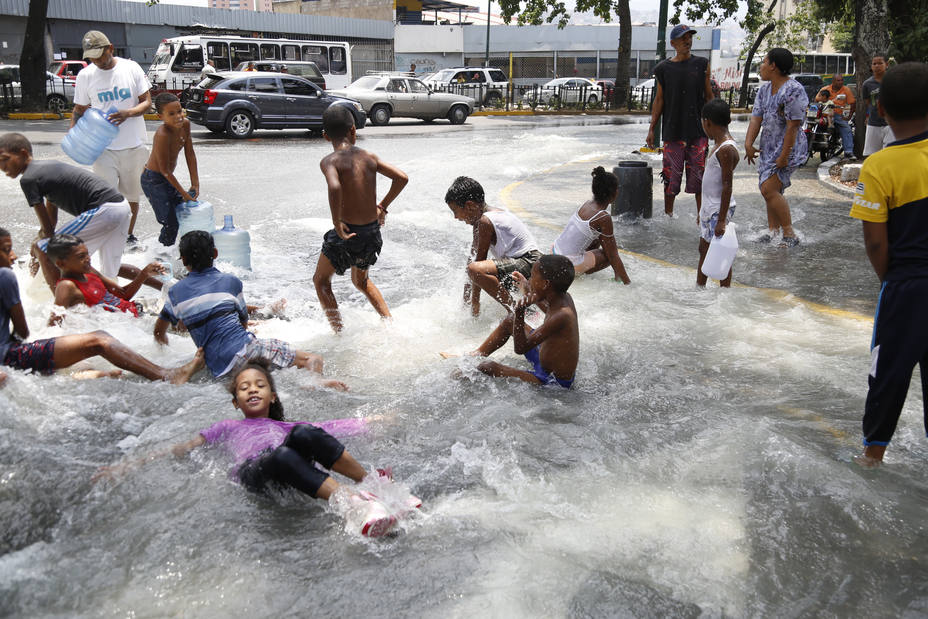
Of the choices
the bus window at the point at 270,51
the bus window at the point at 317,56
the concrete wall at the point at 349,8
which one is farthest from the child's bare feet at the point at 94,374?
the concrete wall at the point at 349,8

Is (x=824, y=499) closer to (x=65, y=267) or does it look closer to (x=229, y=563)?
(x=229, y=563)

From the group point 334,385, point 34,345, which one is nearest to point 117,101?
point 34,345

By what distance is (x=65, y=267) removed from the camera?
538 cm

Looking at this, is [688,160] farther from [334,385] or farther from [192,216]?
[334,385]

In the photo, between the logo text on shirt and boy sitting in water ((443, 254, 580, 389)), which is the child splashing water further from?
the logo text on shirt

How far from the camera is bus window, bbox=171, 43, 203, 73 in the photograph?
2419 cm

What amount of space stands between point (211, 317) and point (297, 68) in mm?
21795

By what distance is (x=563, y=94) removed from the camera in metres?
36.6

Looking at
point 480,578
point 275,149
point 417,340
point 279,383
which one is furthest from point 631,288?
point 275,149

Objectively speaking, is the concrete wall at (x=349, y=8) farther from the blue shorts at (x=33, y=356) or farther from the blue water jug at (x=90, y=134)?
the blue shorts at (x=33, y=356)

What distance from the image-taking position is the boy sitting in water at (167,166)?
7391 mm

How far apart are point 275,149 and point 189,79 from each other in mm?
9085

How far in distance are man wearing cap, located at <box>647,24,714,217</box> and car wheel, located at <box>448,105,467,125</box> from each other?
1652 cm

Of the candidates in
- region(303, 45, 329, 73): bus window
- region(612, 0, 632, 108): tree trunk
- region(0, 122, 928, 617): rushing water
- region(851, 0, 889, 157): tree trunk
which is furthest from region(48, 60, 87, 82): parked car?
region(851, 0, 889, 157): tree trunk
